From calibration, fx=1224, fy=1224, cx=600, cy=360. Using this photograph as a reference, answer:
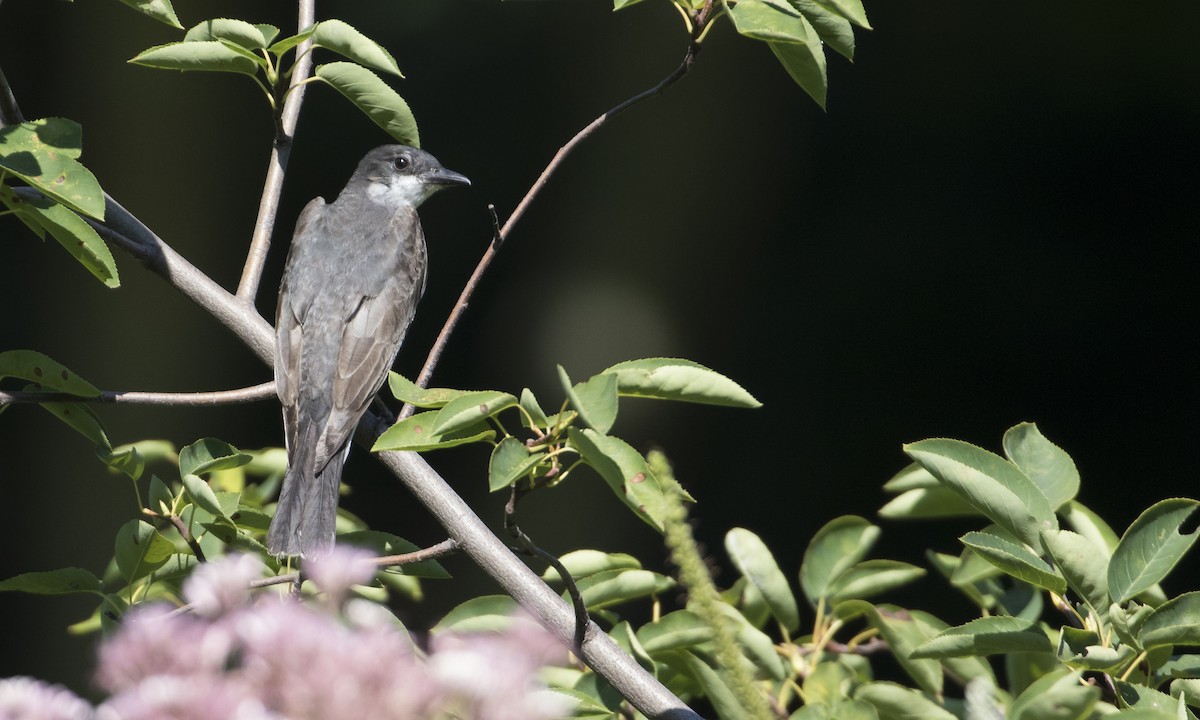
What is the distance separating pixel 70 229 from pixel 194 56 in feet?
1.44

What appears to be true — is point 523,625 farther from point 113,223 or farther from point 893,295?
point 893,295

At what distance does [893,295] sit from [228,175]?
2609mm

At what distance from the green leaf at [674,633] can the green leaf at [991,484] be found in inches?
13.7

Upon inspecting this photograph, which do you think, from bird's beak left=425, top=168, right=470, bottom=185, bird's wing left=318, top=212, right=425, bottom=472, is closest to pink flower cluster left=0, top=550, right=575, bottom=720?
bird's wing left=318, top=212, right=425, bottom=472

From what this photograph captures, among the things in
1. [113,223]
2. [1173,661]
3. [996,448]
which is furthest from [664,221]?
[1173,661]

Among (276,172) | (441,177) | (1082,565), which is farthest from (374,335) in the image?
(1082,565)

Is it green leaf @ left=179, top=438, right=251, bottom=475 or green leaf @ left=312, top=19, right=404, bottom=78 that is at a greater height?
green leaf @ left=312, top=19, right=404, bottom=78

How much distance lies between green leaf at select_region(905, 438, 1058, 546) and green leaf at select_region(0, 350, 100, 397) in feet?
3.56

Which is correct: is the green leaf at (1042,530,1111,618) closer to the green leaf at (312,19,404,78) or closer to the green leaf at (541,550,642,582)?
the green leaf at (541,550,642,582)

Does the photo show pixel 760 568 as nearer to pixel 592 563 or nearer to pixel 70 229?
pixel 592 563

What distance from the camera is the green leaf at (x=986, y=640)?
1.30 meters

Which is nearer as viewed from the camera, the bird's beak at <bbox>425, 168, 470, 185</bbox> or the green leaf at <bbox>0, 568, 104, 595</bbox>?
Result: the green leaf at <bbox>0, 568, 104, 595</bbox>

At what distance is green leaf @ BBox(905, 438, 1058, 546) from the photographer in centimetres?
135

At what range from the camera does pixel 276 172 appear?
6.48 ft
